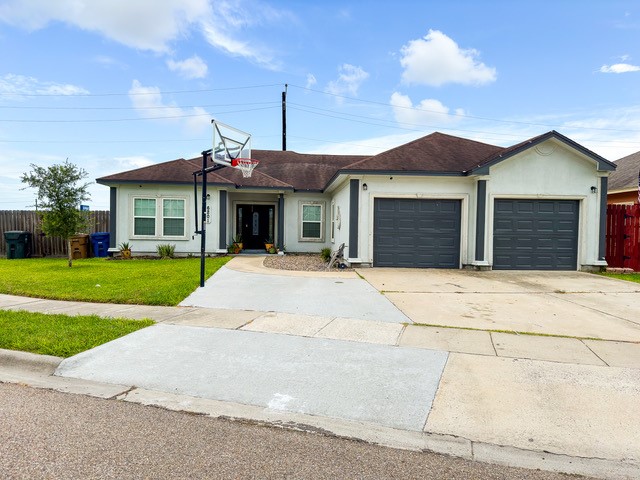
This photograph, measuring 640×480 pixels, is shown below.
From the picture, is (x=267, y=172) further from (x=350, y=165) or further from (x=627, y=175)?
(x=627, y=175)

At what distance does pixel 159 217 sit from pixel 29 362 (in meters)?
13.0

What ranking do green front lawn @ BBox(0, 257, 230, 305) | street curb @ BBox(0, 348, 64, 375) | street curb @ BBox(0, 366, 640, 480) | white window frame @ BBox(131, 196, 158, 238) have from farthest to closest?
white window frame @ BBox(131, 196, 158, 238) → green front lawn @ BBox(0, 257, 230, 305) → street curb @ BBox(0, 348, 64, 375) → street curb @ BBox(0, 366, 640, 480)

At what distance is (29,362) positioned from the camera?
4.77m

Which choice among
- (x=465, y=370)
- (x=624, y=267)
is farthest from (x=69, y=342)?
(x=624, y=267)

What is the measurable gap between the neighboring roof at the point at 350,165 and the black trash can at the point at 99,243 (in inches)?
114

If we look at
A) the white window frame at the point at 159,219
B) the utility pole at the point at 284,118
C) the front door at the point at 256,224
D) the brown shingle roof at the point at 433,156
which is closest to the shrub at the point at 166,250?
the white window frame at the point at 159,219

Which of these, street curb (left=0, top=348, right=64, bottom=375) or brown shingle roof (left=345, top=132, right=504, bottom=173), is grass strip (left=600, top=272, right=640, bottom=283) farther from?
street curb (left=0, top=348, right=64, bottom=375)

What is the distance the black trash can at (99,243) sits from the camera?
18.1 metres

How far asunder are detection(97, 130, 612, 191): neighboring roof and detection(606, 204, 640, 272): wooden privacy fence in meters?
1.90

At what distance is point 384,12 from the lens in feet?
38.5

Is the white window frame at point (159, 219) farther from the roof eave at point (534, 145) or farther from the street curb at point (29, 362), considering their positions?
the street curb at point (29, 362)

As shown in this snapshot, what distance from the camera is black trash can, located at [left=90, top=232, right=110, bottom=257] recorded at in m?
18.1

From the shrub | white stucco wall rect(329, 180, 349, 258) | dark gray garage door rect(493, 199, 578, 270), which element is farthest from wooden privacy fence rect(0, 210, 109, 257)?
dark gray garage door rect(493, 199, 578, 270)

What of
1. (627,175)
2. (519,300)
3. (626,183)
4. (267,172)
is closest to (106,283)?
(519,300)
